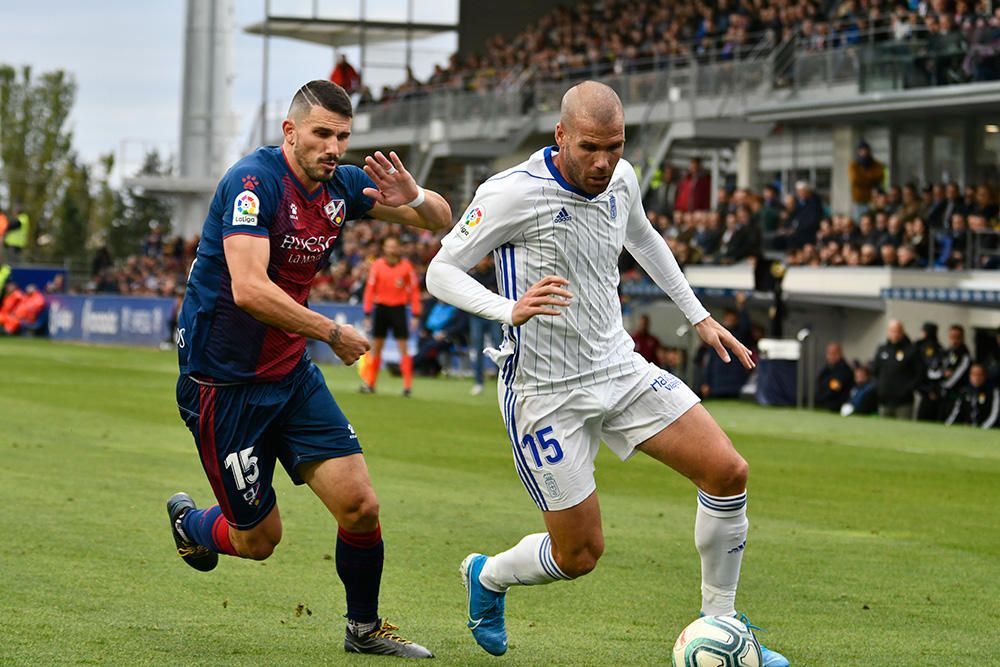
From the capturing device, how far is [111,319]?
146ft

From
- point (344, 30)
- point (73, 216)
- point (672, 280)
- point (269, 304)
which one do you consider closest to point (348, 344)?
point (269, 304)

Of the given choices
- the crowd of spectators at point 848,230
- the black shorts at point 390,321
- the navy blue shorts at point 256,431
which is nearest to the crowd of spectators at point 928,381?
the crowd of spectators at point 848,230

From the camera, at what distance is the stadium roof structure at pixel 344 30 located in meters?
55.5

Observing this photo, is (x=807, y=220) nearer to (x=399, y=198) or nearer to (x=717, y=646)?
(x=399, y=198)

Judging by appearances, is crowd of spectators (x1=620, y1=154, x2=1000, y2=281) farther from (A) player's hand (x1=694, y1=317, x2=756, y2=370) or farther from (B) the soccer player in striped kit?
(A) player's hand (x1=694, y1=317, x2=756, y2=370)

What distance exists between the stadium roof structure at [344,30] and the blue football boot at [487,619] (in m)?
50.0

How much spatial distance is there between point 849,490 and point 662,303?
15870 mm

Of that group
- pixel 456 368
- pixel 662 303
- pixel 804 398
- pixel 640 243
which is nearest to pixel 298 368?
pixel 640 243

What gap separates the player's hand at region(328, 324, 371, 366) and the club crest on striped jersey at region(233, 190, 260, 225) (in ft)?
2.04

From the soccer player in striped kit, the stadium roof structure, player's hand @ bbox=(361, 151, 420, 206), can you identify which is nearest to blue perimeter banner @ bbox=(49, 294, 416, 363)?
the stadium roof structure

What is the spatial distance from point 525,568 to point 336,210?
1.72 meters

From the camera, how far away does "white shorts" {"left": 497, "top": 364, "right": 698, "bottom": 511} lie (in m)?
6.75

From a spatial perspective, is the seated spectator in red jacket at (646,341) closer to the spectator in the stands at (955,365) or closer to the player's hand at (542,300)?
the spectator in the stands at (955,365)

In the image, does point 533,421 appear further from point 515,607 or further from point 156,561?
point 156,561
